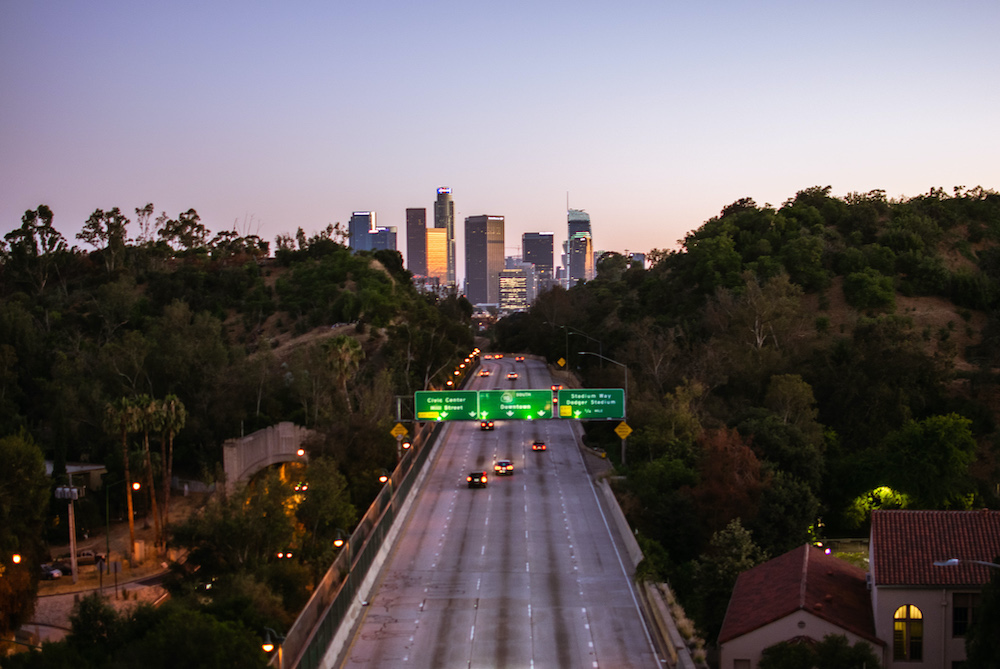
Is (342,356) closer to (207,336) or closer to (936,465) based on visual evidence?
(207,336)

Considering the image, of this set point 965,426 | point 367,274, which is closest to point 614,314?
point 367,274

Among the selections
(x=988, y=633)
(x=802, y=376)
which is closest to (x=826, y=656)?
(x=988, y=633)

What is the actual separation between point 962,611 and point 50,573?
39.5 meters

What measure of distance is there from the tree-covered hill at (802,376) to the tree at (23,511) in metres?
24.0

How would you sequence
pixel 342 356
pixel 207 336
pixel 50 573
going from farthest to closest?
pixel 207 336, pixel 342 356, pixel 50 573

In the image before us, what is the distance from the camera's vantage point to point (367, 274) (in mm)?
114812

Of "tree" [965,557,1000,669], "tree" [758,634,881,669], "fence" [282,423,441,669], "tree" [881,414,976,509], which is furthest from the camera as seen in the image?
"tree" [881,414,976,509]

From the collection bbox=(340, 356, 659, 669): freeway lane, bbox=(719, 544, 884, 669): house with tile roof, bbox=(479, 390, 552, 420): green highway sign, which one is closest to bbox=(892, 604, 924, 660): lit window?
bbox=(719, 544, 884, 669): house with tile roof

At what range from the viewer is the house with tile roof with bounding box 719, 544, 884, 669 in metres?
27.7

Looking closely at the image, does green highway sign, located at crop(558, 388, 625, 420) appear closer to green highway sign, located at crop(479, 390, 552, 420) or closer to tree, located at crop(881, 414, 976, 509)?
green highway sign, located at crop(479, 390, 552, 420)

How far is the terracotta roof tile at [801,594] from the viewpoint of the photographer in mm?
28203

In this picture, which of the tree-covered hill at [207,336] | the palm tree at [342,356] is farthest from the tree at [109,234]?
the palm tree at [342,356]

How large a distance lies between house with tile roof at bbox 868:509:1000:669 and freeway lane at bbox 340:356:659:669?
289 inches

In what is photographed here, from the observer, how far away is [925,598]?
92.4 ft
